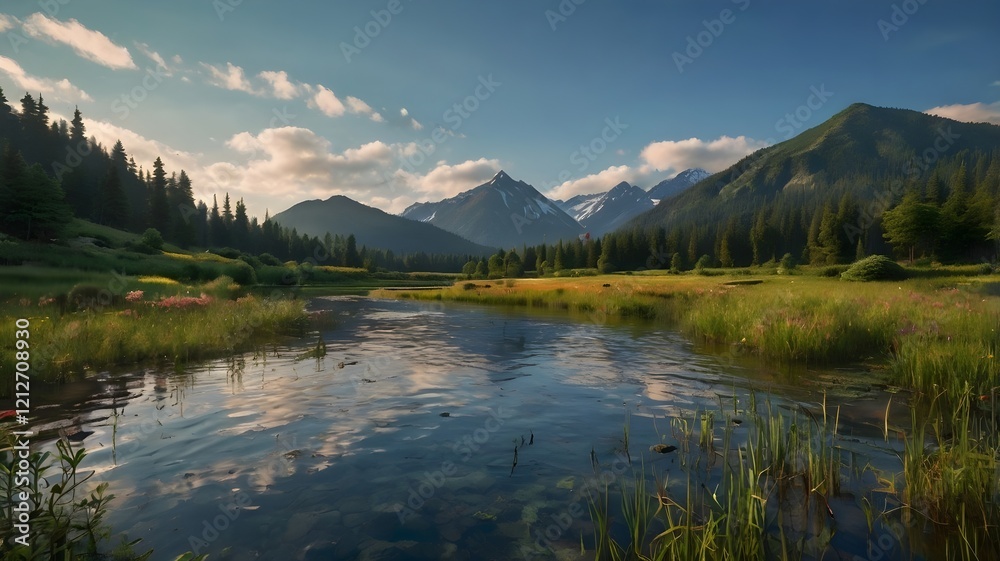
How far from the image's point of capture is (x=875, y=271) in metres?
43.8

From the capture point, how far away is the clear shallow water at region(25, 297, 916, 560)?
5.83 m

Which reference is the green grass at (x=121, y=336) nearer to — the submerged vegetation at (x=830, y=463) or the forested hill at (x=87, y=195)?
the submerged vegetation at (x=830, y=463)

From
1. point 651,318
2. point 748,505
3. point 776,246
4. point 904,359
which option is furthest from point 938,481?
point 776,246

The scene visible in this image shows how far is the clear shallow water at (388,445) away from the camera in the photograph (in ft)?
19.1

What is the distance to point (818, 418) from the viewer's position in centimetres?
1005

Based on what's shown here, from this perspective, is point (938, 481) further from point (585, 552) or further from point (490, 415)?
point (490, 415)

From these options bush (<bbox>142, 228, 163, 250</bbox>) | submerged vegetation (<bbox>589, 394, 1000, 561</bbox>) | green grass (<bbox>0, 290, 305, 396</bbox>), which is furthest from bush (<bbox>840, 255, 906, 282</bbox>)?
bush (<bbox>142, 228, 163, 250</bbox>)

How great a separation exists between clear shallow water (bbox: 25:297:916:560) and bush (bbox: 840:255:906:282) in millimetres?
39280

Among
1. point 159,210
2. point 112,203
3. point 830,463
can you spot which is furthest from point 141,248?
point 830,463

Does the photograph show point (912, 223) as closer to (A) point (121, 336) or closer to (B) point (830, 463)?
(B) point (830, 463)

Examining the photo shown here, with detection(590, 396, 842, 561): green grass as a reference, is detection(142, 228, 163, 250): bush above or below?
above

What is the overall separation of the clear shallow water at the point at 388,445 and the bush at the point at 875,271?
39280 mm

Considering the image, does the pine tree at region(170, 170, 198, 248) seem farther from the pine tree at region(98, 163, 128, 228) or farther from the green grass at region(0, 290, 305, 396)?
the green grass at region(0, 290, 305, 396)

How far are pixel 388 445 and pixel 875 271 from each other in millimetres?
53275
